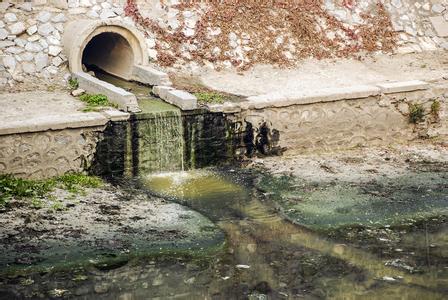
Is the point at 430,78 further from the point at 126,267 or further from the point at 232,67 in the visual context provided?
the point at 126,267

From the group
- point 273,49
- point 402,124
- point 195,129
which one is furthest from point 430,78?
point 195,129

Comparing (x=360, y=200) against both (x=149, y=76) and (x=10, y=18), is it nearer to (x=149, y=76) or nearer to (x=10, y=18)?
(x=149, y=76)

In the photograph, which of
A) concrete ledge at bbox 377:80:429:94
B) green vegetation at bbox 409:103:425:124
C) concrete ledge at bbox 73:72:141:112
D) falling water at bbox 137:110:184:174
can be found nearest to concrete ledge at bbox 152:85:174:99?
concrete ledge at bbox 73:72:141:112

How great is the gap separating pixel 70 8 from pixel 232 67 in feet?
10.8

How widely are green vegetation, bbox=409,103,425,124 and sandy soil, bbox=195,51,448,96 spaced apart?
38.5 inches

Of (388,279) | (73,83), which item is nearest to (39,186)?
(73,83)

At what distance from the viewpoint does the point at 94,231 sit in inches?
348

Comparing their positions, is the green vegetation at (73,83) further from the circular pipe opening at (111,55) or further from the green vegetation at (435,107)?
the green vegetation at (435,107)

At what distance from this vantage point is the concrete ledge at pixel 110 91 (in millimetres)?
11422

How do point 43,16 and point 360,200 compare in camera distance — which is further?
point 43,16

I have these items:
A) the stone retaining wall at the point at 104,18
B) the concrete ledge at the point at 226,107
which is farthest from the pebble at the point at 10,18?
the concrete ledge at the point at 226,107

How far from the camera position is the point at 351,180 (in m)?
11.1

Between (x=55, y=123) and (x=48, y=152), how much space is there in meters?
0.44

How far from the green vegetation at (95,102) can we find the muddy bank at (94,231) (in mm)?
1827
